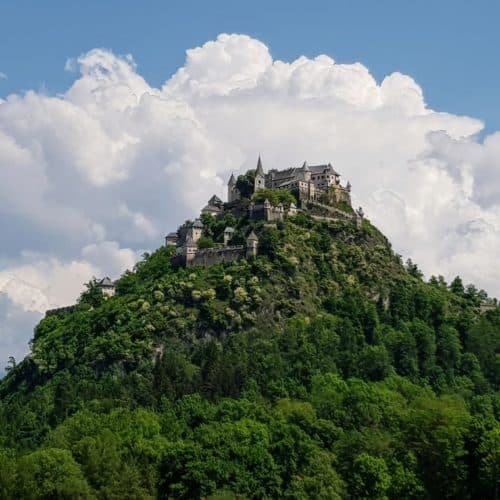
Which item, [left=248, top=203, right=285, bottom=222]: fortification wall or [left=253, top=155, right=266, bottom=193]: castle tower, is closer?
[left=248, top=203, right=285, bottom=222]: fortification wall

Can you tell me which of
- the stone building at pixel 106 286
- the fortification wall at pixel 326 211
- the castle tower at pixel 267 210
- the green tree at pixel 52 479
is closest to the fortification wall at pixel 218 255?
the castle tower at pixel 267 210

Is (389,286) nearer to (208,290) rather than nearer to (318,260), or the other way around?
(318,260)

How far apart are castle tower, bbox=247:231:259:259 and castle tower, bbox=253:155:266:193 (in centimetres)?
2424

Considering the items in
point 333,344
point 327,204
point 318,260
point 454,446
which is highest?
point 327,204

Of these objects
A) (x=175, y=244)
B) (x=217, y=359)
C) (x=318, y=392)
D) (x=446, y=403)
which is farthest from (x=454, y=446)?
(x=175, y=244)

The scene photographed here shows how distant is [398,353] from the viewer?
148625 mm

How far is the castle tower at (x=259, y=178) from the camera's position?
18600cm

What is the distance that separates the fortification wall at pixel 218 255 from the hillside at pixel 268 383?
2.54 metres

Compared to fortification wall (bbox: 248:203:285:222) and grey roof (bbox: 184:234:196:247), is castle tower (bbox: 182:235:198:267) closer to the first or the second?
grey roof (bbox: 184:234:196:247)

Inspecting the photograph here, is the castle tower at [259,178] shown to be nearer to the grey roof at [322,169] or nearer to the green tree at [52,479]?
the grey roof at [322,169]

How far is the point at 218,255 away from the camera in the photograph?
165m

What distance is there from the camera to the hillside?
Result: 300 feet

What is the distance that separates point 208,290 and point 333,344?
22497mm

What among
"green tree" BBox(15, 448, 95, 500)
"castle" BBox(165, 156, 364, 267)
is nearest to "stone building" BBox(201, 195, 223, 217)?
"castle" BBox(165, 156, 364, 267)
